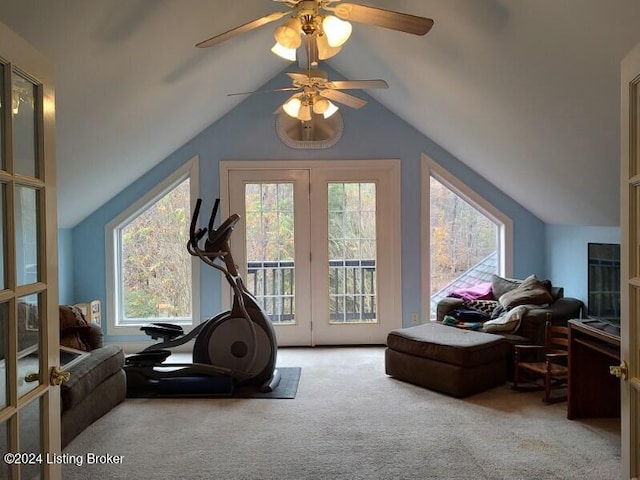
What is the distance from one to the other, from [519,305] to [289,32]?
10.7 ft

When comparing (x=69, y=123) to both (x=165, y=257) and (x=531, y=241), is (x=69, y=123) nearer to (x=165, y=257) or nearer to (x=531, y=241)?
(x=165, y=257)

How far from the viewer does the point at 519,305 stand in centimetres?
452

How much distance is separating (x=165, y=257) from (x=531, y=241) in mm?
4003

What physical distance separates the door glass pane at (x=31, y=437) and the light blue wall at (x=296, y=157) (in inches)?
153

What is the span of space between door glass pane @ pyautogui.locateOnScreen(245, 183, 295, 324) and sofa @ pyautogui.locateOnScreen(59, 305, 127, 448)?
187 centimetres

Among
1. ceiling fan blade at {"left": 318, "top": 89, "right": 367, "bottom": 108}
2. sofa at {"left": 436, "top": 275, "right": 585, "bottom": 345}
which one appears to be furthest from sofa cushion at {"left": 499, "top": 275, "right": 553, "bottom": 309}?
ceiling fan blade at {"left": 318, "top": 89, "right": 367, "bottom": 108}

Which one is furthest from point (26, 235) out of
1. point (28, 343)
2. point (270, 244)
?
point (270, 244)

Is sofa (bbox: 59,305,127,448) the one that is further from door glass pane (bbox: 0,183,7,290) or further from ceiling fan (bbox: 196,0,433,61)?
ceiling fan (bbox: 196,0,433,61)

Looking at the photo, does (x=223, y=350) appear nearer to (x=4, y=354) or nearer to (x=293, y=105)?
(x=293, y=105)

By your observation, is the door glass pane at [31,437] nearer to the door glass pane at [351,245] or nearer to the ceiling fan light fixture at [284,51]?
the ceiling fan light fixture at [284,51]

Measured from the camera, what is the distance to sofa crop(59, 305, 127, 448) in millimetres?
3018

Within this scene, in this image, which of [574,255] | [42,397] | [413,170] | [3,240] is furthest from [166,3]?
[574,255]

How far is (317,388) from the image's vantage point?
4090mm

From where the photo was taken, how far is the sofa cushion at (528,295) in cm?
449
